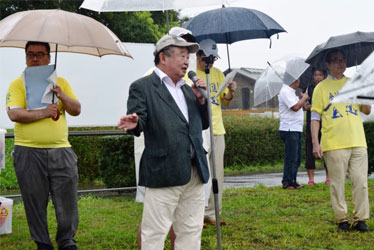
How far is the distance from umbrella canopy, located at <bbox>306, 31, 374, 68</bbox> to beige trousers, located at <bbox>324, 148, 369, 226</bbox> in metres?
1.10

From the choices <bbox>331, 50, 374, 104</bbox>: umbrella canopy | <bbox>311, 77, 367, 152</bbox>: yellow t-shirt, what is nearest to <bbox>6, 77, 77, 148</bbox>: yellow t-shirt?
<bbox>311, 77, 367, 152</bbox>: yellow t-shirt

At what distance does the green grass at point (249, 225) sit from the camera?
19.6ft

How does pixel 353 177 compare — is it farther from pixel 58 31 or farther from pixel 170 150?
pixel 58 31

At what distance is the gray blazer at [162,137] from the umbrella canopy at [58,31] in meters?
1.02

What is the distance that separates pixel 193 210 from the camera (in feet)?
14.4

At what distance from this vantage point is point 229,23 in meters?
6.49

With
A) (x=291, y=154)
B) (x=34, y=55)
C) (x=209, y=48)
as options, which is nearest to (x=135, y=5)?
(x=209, y=48)

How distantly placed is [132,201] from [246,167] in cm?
898

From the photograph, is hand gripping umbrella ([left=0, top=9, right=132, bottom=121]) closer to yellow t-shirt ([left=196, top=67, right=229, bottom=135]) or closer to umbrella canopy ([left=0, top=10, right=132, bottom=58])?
umbrella canopy ([left=0, top=10, right=132, bottom=58])

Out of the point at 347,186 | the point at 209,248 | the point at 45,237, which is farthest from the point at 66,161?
the point at 347,186

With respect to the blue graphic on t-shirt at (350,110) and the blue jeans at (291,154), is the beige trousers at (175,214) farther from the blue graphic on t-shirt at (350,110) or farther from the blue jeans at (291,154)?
the blue jeans at (291,154)

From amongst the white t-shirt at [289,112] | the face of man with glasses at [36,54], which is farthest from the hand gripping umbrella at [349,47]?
the white t-shirt at [289,112]

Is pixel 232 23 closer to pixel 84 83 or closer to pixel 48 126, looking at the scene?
pixel 48 126

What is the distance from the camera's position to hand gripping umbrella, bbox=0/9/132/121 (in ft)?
16.1
